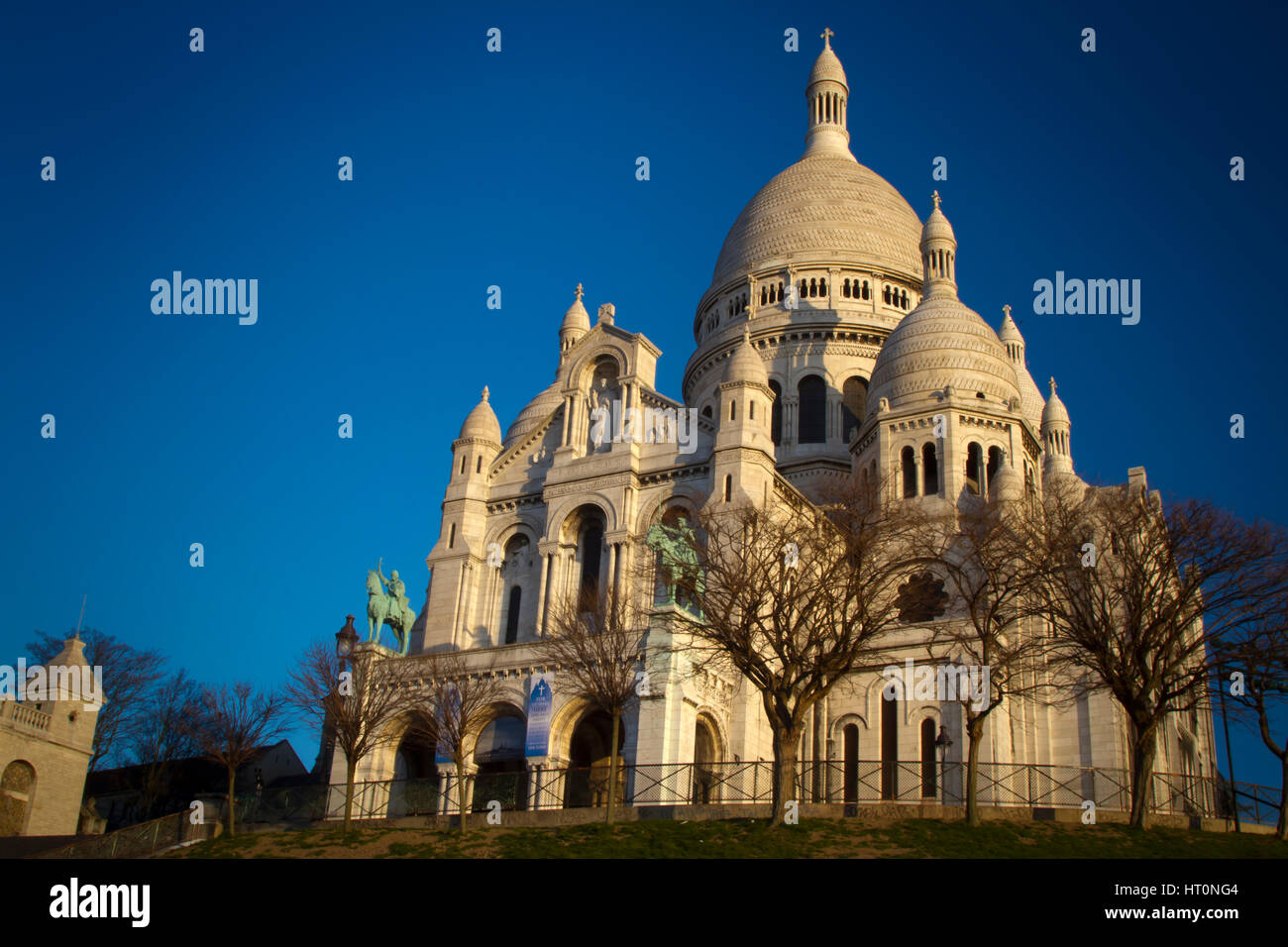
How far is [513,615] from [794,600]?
21.7 meters

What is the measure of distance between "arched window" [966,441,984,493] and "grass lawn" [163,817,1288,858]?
23.4 metres

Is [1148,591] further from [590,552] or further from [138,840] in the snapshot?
[138,840]

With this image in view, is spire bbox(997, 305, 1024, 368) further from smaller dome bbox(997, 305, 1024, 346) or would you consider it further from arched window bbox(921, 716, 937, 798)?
arched window bbox(921, 716, 937, 798)

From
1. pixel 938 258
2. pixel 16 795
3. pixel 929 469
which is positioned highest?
pixel 938 258

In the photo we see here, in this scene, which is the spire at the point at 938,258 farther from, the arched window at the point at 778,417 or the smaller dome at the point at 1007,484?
the smaller dome at the point at 1007,484

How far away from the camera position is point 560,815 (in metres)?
38.2

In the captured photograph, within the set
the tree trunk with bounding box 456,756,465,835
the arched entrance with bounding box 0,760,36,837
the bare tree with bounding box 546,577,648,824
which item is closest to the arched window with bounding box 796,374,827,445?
the bare tree with bounding box 546,577,648,824

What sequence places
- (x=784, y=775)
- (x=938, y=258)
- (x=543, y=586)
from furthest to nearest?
1. (x=938, y=258)
2. (x=543, y=586)
3. (x=784, y=775)

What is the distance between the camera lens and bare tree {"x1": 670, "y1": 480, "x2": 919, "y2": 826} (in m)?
35.2

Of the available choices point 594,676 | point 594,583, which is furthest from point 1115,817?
point 594,583

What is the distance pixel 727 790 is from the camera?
Answer: 143 feet

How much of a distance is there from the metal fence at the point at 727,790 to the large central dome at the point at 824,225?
35.8 metres

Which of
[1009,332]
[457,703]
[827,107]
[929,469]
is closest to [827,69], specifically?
[827,107]
